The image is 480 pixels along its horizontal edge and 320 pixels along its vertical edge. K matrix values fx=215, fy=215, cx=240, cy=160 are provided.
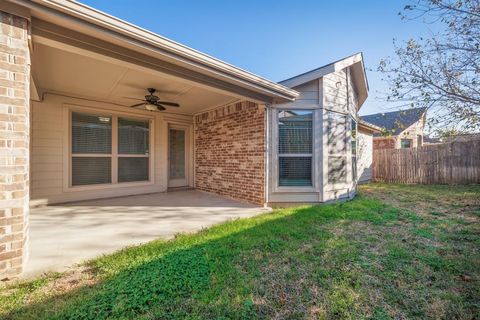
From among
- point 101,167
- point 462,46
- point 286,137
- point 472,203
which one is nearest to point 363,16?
point 462,46

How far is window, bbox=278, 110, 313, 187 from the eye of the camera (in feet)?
17.6

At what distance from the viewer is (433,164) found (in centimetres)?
939

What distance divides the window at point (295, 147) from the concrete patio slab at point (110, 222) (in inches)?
45.5

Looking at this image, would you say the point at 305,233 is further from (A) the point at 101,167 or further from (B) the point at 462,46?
(A) the point at 101,167

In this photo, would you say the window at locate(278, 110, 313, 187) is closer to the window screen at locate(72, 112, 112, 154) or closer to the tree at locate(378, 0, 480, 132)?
the tree at locate(378, 0, 480, 132)

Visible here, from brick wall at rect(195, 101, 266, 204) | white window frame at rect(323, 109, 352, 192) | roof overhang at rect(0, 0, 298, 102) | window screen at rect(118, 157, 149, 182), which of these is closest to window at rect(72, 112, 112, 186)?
window screen at rect(118, 157, 149, 182)

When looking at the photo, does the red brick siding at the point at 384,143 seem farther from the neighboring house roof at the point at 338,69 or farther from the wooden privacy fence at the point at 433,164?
the neighboring house roof at the point at 338,69

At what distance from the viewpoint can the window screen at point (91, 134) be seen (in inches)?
220

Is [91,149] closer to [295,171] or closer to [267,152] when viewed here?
[267,152]

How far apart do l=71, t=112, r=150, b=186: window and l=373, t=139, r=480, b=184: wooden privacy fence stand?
413 inches

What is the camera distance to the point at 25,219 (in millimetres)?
2260

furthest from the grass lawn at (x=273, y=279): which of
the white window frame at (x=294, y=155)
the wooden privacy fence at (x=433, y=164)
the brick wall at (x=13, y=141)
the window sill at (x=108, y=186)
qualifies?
the wooden privacy fence at (x=433, y=164)

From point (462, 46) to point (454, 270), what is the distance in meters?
3.67

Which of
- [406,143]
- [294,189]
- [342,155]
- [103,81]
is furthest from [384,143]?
[103,81]
